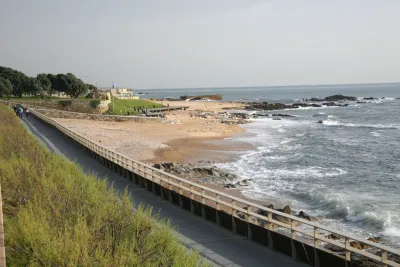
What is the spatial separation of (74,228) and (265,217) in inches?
202

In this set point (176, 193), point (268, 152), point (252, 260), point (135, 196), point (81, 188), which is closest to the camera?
point (252, 260)

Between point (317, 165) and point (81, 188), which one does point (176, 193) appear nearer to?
point (81, 188)

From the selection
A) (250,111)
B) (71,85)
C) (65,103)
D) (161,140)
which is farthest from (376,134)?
(71,85)

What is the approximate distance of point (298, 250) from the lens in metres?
10.6

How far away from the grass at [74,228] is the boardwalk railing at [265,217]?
2.57m

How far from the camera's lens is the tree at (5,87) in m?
79.4

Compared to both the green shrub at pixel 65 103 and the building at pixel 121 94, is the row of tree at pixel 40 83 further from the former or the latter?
the building at pixel 121 94

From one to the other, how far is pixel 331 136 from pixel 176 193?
4213 centimetres

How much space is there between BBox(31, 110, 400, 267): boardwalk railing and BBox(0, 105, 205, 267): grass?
2.57 m

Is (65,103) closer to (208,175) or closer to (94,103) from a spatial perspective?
(94,103)

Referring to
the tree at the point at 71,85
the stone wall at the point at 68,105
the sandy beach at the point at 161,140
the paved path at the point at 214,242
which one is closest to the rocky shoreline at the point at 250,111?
the sandy beach at the point at 161,140

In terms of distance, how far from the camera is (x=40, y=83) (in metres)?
85.2

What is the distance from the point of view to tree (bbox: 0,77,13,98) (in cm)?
7938

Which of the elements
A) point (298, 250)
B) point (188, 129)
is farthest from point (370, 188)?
point (188, 129)
